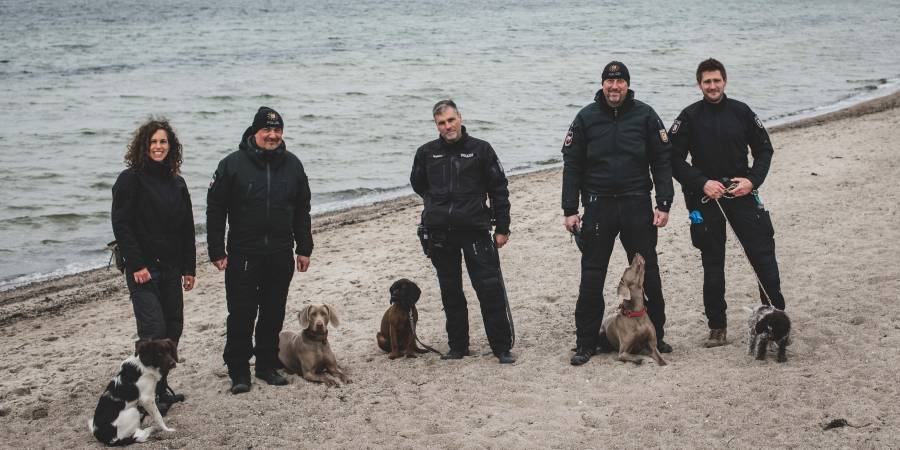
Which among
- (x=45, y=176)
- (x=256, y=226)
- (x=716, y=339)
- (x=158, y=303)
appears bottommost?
(x=716, y=339)

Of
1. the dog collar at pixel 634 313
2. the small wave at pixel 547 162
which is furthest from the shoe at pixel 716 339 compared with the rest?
the small wave at pixel 547 162

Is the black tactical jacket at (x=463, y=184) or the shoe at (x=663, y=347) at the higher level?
the black tactical jacket at (x=463, y=184)

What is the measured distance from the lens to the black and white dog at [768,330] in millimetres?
6332

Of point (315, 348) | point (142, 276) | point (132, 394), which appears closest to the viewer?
point (132, 394)

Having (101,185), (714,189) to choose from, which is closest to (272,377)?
(714,189)

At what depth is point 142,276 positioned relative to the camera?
591 cm

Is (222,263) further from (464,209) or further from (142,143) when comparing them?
(464,209)

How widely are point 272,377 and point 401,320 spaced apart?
1.13m

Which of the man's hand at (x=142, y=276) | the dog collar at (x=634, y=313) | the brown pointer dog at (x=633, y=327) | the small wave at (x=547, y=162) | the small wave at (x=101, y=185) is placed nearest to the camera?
the man's hand at (x=142, y=276)

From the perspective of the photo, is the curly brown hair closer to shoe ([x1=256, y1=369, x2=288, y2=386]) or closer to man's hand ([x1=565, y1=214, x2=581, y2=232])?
shoe ([x1=256, y1=369, x2=288, y2=386])

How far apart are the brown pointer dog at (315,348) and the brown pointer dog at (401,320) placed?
0.56 metres

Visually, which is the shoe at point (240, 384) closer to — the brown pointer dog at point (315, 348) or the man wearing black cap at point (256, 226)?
the man wearing black cap at point (256, 226)

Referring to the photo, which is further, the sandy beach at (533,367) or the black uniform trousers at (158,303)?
the black uniform trousers at (158,303)

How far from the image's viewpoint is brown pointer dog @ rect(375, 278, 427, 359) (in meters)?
7.17
